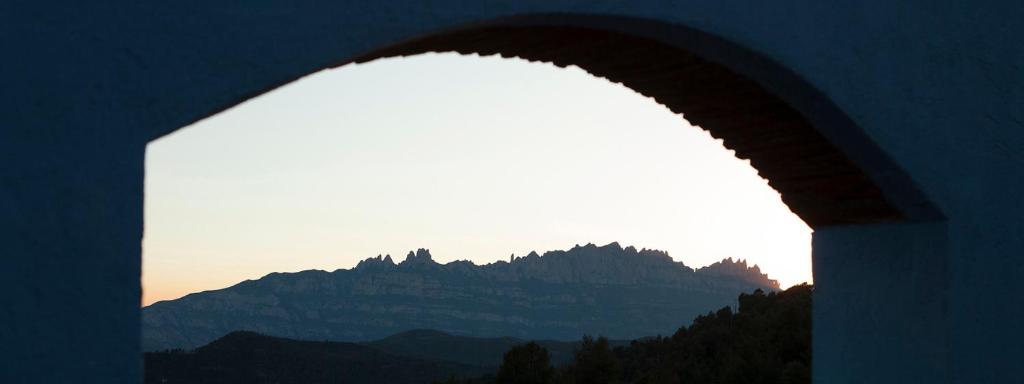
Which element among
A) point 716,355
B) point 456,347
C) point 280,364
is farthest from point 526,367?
point 456,347

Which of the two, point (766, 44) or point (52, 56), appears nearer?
point (52, 56)

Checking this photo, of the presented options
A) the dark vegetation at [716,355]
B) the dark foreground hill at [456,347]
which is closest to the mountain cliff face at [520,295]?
the dark foreground hill at [456,347]

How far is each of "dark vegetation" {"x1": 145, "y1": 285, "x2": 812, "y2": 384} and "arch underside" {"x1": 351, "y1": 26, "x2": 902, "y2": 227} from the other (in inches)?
313

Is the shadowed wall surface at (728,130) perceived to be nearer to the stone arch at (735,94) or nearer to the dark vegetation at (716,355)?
the stone arch at (735,94)

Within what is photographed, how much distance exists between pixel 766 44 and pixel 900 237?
3.92 ft

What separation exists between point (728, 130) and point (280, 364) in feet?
83.5

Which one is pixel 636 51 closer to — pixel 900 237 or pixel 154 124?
pixel 900 237

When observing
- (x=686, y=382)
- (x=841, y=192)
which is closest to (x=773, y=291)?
(x=686, y=382)

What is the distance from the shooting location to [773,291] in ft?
63.1

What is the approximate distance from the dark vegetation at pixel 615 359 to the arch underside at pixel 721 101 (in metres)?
7.95

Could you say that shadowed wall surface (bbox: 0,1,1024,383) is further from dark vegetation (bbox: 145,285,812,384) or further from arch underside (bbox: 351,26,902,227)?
dark vegetation (bbox: 145,285,812,384)

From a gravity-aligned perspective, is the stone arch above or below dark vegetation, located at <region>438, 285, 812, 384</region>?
above

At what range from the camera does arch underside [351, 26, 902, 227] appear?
3.90 meters

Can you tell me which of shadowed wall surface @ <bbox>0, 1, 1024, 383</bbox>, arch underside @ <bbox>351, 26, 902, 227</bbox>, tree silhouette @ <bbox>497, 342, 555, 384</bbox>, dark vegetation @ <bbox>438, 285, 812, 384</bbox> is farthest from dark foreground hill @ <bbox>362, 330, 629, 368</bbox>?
shadowed wall surface @ <bbox>0, 1, 1024, 383</bbox>
